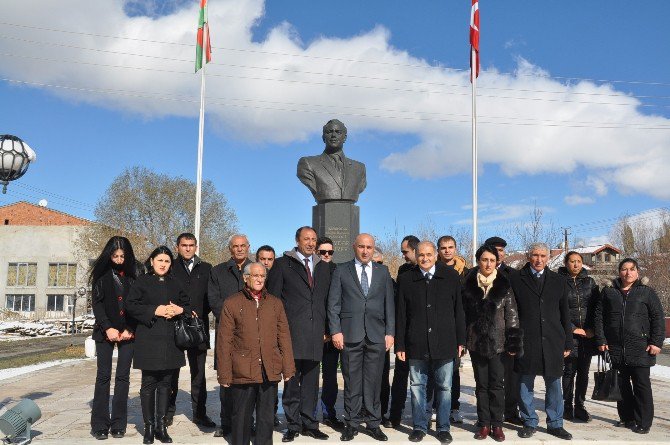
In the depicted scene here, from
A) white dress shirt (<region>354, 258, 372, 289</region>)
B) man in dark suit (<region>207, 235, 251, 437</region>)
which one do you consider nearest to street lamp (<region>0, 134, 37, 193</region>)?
man in dark suit (<region>207, 235, 251, 437</region>)

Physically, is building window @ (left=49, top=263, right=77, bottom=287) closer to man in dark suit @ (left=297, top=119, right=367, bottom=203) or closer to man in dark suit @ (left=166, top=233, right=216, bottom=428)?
man in dark suit @ (left=297, top=119, right=367, bottom=203)

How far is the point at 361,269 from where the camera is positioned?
5.89m

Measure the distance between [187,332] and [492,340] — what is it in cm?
298

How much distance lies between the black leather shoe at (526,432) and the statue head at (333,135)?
17.9 feet

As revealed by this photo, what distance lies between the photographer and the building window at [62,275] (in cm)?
4466

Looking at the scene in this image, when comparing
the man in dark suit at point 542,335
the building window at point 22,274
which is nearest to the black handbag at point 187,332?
the man in dark suit at point 542,335

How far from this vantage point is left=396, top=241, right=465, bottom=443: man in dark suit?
5.63 m

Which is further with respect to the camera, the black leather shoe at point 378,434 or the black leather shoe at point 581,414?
the black leather shoe at point 581,414

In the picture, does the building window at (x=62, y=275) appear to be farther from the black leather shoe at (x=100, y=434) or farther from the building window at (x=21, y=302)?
the black leather shoe at (x=100, y=434)

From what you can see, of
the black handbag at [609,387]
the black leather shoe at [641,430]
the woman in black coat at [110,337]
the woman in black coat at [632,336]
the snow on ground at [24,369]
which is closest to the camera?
the woman in black coat at [110,337]

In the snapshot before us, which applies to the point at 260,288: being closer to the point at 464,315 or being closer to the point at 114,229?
the point at 464,315

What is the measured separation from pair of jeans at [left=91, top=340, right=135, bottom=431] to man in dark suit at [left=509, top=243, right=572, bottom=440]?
155 inches

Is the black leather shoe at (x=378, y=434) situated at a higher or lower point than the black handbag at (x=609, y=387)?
lower

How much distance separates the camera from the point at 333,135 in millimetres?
9641
